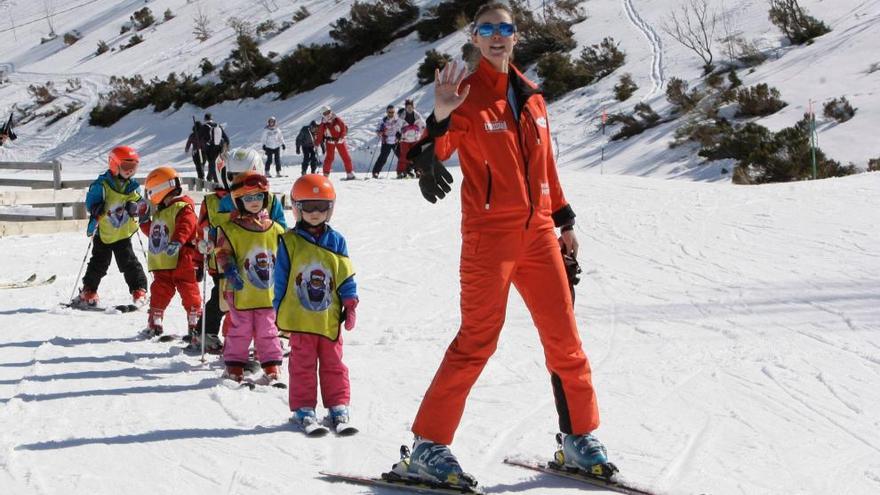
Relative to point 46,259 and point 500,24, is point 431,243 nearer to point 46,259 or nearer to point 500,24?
point 46,259

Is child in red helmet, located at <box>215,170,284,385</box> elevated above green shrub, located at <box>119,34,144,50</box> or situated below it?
below

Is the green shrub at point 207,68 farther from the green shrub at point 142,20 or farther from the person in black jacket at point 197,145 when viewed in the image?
the person in black jacket at point 197,145

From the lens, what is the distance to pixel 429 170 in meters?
4.06

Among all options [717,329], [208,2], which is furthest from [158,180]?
[208,2]

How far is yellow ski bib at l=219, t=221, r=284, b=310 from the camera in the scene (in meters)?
6.50

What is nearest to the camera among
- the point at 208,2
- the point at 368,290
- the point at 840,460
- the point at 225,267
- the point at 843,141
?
the point at 840,460

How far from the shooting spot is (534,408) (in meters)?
5.85

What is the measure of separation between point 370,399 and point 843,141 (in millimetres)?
18270

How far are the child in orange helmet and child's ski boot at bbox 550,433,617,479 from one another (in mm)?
4227

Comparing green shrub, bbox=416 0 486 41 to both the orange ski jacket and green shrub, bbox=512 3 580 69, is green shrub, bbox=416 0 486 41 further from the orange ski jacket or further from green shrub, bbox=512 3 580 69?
the orange ski jacket

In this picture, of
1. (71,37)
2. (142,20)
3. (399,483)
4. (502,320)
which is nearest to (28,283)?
(399,483)

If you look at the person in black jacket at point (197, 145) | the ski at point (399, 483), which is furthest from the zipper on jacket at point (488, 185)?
the person in black jacket at point (197, 145)

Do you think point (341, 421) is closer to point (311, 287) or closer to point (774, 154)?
point (311, 287)

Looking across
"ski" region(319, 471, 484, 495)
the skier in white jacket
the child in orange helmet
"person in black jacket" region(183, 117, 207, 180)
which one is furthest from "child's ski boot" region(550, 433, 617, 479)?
the skier in white jacket
